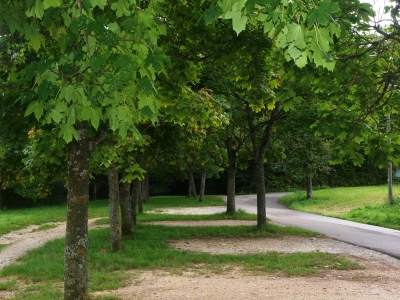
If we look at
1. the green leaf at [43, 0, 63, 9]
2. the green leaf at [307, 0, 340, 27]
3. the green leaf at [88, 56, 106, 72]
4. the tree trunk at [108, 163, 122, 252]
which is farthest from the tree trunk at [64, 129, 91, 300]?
the tree trunk at [108, 163, 122, 252]

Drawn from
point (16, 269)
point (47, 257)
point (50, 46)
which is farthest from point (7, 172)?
point (50, 46)

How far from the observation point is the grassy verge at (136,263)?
801cm

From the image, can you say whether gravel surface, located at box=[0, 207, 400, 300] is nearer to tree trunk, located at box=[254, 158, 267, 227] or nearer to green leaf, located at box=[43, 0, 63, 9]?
tree trunk, located at box=[254, 158, 267, 227]

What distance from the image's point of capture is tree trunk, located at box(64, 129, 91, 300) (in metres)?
5.34

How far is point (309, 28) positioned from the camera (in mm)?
2723

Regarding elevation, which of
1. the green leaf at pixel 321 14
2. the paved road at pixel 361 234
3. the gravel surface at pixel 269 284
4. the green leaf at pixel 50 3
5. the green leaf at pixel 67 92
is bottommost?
the paved road at pixel 361 234

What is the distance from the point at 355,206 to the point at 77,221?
2209 cm

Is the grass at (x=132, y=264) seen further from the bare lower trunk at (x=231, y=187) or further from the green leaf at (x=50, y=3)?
the bare lower trunk at (x=231, y=187)

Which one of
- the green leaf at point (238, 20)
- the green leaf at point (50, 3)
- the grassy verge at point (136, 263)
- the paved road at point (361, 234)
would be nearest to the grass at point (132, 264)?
the grassy verge at point (136, 263)

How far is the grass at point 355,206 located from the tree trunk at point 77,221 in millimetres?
14297

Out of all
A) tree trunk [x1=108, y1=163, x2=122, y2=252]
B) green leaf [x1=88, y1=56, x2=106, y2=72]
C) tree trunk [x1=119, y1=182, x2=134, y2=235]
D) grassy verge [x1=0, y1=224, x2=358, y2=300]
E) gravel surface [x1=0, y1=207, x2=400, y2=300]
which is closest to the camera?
green leaf [x1=88, y1=56, x2=106, y2=72]

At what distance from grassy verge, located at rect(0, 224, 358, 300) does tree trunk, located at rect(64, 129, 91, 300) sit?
5.66 feet

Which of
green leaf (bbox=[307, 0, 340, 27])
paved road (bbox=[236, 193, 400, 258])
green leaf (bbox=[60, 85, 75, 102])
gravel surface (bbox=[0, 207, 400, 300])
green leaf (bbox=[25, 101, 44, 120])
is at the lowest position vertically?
paved road (bbox=[236, 193, 400, 258])

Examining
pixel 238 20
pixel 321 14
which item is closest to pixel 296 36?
pixel 321 14
